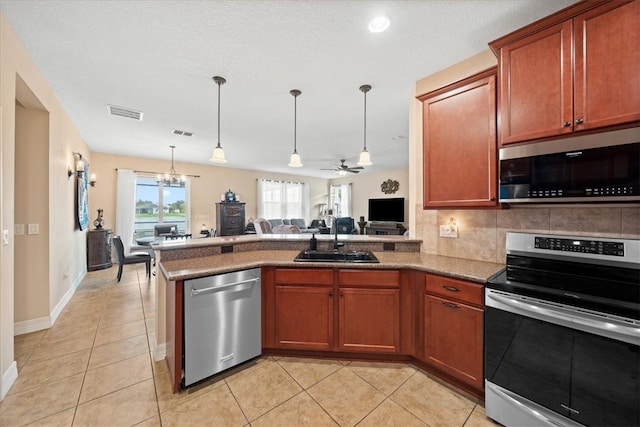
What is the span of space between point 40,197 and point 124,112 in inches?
57.4

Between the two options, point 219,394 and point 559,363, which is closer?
point 559,363

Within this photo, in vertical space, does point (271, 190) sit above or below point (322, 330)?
above

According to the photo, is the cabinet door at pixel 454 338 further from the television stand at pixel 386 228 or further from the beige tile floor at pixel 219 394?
the television stand at pixel 386 228

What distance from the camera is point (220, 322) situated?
1.91 meters

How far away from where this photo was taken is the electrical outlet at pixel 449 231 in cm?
233

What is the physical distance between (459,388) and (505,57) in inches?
94.1

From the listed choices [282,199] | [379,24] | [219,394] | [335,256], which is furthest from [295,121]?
[282,199]

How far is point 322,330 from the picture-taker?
2.15 m

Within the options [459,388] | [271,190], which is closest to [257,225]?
[271,190]

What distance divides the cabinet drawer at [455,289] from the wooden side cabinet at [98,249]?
249 inches

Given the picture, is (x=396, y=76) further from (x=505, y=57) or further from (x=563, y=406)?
(x=563, y=406)

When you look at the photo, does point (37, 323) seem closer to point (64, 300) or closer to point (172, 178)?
point (64, 300)

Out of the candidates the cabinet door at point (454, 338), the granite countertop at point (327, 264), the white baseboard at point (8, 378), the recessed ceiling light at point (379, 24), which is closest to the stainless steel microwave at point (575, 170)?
the granite countertop at point (327, 264)

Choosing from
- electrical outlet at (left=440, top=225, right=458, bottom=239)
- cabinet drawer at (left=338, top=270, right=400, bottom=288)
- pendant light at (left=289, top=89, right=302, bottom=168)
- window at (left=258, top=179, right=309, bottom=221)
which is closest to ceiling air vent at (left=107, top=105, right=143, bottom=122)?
pendant light at (left=289, top=89, right=302, bottom=168)
